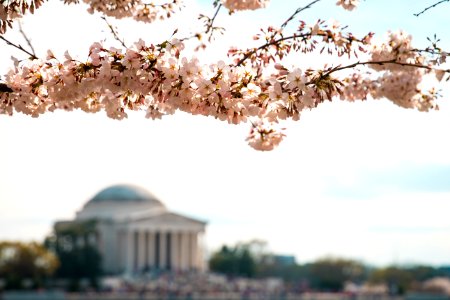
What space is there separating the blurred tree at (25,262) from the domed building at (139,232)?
30.5m

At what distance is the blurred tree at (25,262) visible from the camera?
119 meters

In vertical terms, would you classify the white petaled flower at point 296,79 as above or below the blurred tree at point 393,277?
below

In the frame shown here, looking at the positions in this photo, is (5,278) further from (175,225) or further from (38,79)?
(38,79)

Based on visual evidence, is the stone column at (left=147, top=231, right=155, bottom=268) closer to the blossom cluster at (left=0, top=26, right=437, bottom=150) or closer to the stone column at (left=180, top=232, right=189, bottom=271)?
the stone column at (left=180, top=232, right=189, bottom=271)

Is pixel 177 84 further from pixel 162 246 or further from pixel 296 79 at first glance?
pixel 162 246

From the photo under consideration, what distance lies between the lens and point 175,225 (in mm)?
160250

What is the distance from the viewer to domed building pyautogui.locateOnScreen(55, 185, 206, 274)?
156750mm

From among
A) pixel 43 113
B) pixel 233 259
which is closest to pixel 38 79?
pixel 43 113

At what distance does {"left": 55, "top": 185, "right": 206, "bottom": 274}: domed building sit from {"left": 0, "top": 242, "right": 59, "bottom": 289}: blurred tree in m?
30.5

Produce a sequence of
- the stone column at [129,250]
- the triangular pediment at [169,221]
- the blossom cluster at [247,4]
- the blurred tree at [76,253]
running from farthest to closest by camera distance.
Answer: the stone column at [129,250]
the triangular pediment at [169,221]
the blurred tree at [76,253]
the blossom cluster at [247,4]

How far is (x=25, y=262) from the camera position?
11931 cm

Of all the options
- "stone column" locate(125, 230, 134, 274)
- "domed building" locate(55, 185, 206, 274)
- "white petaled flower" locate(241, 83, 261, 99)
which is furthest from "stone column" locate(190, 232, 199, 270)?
"white petaled flower" locate(241, 83, 261, 99)

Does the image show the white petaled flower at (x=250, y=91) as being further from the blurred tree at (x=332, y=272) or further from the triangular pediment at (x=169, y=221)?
the triangular pediment at (x=169, y=221)

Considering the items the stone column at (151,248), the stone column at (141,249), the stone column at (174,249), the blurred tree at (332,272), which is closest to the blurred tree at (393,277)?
the blurred tree at (332,272)
